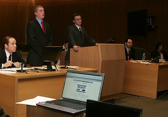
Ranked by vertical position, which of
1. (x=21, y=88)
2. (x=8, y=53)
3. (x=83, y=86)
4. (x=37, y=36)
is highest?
(x=37, y=36)

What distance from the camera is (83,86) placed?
221 cm

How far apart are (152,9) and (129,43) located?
81.7 inches

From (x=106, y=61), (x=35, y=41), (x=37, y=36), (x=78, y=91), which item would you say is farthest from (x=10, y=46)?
(x=78, y=91)

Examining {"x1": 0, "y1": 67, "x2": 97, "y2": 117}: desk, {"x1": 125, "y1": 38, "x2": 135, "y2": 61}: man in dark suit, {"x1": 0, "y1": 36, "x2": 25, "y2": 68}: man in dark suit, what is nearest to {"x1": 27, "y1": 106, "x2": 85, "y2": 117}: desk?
{"x1": 0, "y1": 67, "x2": 97, "y2": 117}: desk

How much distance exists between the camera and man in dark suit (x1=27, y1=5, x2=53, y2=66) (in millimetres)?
4859

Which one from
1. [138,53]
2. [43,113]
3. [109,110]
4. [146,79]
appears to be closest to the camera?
[109,110]

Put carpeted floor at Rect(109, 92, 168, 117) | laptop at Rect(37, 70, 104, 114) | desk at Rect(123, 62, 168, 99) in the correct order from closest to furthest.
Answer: laptop at Rect(37, 70, 104, 114), carpeted floor at Rect(109, 92, 168, 117), desk at Rect(123, 62, 168, 99)

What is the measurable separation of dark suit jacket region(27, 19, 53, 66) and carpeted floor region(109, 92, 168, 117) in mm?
1731

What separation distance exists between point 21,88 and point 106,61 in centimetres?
191

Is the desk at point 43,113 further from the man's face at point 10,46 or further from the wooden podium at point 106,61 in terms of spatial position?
the wooden podium at point 106,61

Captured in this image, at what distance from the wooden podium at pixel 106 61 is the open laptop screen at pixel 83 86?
250 centimetres

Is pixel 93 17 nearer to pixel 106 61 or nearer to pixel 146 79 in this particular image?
pixel 146 79

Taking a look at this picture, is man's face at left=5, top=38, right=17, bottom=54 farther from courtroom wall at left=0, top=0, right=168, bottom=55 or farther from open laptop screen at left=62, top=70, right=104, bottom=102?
courtroom wall at left=0, top=0, right=168, bottom=55

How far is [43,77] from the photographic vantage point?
3.66 meters
